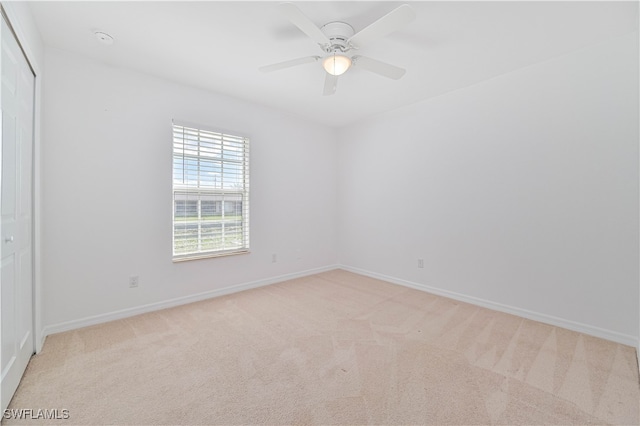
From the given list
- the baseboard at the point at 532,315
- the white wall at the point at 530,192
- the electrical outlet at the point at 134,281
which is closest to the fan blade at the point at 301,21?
the white wall at the point at 530,192

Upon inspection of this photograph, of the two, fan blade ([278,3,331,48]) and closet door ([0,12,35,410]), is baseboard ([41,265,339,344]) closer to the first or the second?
closet door ([0,12,35,410])

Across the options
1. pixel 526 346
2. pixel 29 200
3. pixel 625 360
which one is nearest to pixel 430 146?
pixel 526 346

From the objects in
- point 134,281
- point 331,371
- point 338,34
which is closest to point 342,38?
point 338,34

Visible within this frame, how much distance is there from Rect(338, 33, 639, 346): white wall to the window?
2.09 meters

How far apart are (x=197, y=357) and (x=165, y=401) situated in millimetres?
464

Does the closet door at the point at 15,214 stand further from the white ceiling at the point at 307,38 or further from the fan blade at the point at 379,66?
the fan blade at the point at 379,66

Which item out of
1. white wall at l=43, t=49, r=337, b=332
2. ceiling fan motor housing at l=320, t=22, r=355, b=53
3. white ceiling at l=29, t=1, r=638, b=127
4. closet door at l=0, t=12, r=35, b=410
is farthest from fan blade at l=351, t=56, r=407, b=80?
closet door at l=0, t=12, r=35, b=410

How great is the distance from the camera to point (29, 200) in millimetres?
2008

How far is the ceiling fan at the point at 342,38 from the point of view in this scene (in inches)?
66.6

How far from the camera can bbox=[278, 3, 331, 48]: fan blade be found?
Result: 5.28 ft

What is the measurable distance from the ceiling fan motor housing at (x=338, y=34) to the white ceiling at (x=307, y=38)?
5 centimetres

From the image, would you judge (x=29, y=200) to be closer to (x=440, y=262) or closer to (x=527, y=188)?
(x=440, y=262)

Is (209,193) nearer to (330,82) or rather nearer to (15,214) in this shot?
(15,214)
